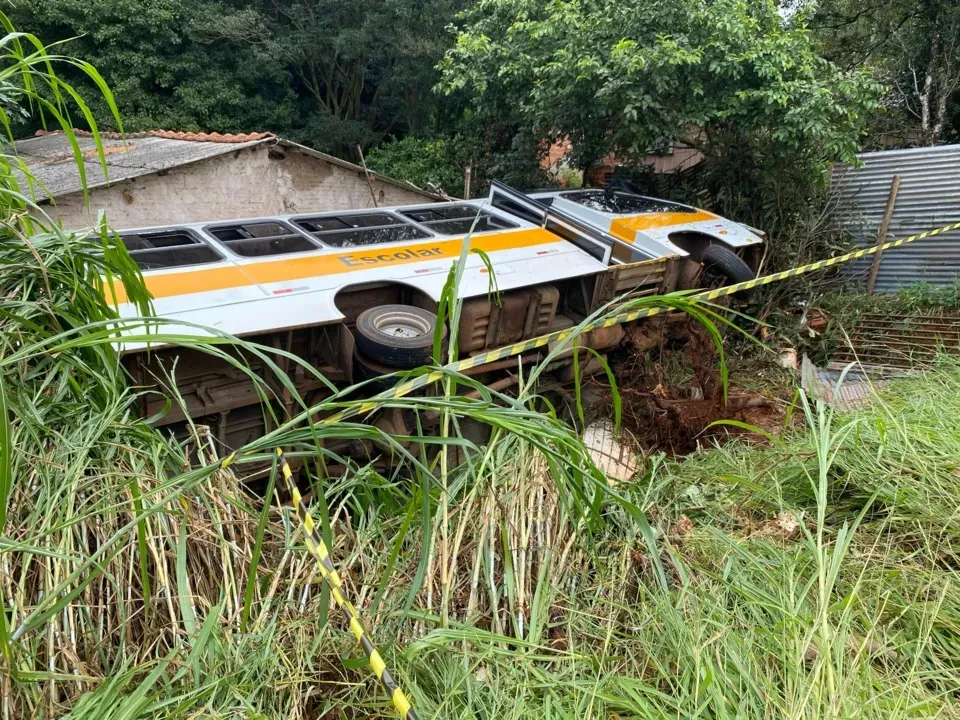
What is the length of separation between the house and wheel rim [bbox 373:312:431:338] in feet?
15.9

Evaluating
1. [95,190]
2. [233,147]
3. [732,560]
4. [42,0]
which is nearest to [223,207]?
[233,147]

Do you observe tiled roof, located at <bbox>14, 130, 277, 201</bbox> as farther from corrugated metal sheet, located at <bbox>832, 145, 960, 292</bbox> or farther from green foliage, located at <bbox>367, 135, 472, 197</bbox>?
corrugated metal sheet, located at <bbox>832, 145, 960, 292</bbox>

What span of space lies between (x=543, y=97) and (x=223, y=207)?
4854mm

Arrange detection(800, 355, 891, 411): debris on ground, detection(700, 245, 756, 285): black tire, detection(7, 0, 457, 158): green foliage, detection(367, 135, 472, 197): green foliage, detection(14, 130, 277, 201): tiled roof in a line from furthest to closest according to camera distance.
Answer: detection(7, 0, 457, 158): green foliage → detection(367, 135, 472, 197): green foliage → detection(14, 130, 277, 201): tiled roof → detection(700, 245, 756, 285): black tire → detection(800, 355, 891, 411): debris on ground

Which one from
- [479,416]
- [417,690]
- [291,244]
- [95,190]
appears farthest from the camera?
[95,190]

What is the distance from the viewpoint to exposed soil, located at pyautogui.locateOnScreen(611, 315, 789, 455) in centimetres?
446

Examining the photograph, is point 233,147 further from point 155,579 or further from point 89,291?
point 155,579

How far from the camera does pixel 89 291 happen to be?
5.57 ft

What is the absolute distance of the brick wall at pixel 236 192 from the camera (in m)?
7.55

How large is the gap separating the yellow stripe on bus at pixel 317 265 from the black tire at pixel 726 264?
1603 mm

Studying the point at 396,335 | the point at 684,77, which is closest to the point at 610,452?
the point at 396,335

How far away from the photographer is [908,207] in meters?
7.25

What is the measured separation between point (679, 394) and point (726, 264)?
1558 mm

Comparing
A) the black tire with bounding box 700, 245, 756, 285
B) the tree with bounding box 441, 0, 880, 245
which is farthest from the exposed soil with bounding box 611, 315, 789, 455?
the tree with bounding box 441, 0, 880, 245
